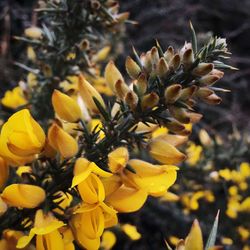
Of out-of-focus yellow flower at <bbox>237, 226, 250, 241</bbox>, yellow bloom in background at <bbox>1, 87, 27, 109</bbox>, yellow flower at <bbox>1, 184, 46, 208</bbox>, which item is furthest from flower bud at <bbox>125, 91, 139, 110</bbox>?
out-of-focus yellow flower at <bbox>237, 226, 250, 241</bbox>

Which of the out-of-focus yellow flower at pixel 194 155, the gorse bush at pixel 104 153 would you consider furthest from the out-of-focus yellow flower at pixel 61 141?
the out-of-focus yellow flower at pixel 194 155

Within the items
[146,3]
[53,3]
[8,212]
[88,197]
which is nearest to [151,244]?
[53,3]

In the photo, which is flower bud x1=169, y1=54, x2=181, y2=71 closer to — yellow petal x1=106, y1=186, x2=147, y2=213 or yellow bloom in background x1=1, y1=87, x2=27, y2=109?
yellow petal x1=106, y1=186, x2=147, y2=213

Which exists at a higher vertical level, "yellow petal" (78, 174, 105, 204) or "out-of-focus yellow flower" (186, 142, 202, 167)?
"yellow petal" (78, 174, 105, 204)

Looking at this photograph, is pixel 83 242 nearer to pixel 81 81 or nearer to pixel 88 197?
pixel 88 197

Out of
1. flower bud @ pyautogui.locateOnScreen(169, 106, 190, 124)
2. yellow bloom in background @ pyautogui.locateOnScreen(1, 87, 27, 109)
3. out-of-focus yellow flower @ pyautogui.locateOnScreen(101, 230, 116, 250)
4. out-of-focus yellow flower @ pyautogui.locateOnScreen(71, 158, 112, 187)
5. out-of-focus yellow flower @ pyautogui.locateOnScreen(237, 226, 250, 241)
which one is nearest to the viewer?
out-of-focus yellow flower @ pyautogui.locateOnScreen(71, 158, 112, 187)
